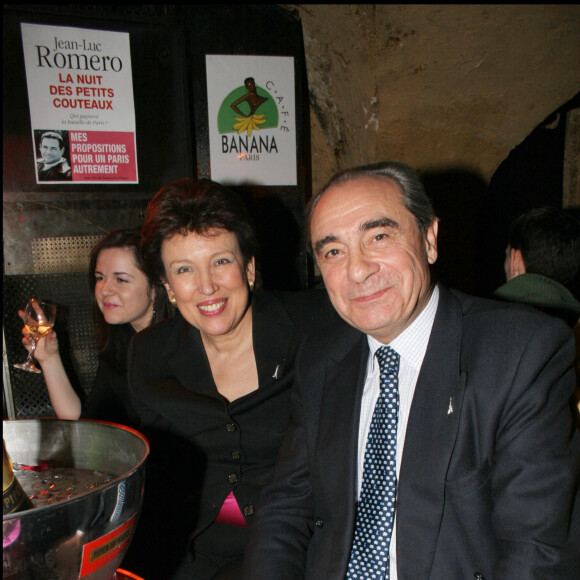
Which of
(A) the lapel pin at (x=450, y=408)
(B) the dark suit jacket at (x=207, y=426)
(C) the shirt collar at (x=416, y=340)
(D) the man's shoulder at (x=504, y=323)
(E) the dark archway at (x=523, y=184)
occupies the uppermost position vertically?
(E) the dark archway at (x=523, y=184)

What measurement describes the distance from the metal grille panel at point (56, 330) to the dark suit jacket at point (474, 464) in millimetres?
1852

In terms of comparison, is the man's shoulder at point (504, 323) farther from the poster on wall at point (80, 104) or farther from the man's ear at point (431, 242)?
the poster on wall at point (80, 104)

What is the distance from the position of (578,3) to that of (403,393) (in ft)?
9.14

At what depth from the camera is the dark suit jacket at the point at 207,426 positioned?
1.73 m

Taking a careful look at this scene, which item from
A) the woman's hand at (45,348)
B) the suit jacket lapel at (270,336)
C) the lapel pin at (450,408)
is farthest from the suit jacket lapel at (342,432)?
the woman's hand at (45,348)

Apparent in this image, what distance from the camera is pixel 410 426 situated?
1224mm

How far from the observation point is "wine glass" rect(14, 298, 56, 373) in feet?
7.62

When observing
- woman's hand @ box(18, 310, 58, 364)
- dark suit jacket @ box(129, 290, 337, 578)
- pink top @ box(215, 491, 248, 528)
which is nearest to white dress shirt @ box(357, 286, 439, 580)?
dark suit jacket @ box(129, 290, 337, 578)

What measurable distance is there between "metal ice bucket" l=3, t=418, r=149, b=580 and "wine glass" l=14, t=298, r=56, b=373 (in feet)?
5.10

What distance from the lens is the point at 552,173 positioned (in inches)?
170

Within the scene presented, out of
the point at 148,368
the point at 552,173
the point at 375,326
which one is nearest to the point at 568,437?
the point at 375,326

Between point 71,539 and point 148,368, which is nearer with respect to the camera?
point 71,539

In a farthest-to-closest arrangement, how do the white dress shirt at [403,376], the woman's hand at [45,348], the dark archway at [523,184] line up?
the dark archway at [523,184] → the woman's hand at [45,348] → the white dress shirt at [403,376]

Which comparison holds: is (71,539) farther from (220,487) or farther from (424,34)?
(424,34)
